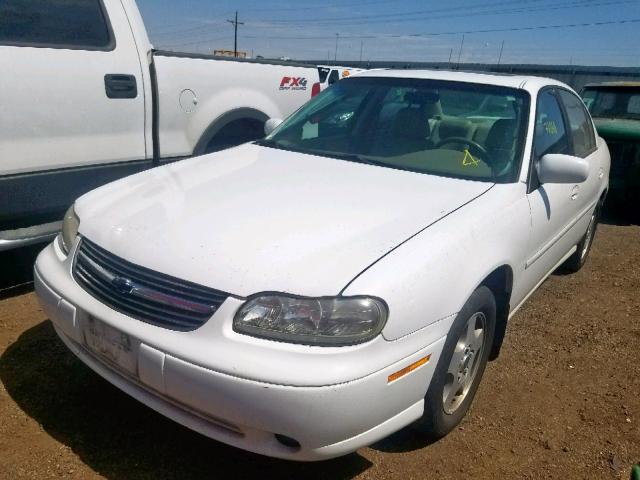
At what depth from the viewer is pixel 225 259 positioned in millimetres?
2002

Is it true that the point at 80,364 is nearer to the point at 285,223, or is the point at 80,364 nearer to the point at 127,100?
the point at 285,223

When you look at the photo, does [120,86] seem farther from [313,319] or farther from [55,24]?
[313,319]

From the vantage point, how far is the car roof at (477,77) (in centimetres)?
333

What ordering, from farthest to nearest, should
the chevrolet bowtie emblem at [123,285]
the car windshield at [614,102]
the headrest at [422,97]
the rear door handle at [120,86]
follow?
the car windshield at [614,102] < the rear door handle at [120,86] < the headrest at [422,97] < the chevrolet bowtie emblem at [123,285]

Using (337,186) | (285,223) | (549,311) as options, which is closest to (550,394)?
(549,311)

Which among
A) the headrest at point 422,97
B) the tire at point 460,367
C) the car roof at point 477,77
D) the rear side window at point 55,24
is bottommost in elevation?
the tire at point 460,367

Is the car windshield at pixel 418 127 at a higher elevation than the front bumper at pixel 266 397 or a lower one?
higher

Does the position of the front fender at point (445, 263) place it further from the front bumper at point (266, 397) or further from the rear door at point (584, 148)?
the rear door at point (584, 148)

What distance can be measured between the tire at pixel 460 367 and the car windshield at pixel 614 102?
20.2 feet

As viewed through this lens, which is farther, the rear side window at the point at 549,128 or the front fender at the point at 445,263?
the rear side window at the point at 549,128

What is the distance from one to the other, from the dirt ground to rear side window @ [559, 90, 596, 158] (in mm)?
1386

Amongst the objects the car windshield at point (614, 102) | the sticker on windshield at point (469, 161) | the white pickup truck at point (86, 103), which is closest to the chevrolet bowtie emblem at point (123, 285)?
A: the white pickup truck at point (86, 103)

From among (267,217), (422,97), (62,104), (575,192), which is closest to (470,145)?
(422,97)

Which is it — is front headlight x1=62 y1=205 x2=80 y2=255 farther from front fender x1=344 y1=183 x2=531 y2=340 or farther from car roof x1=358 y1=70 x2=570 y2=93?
car roof x1=358 y1=70 x2=570 y2=93
